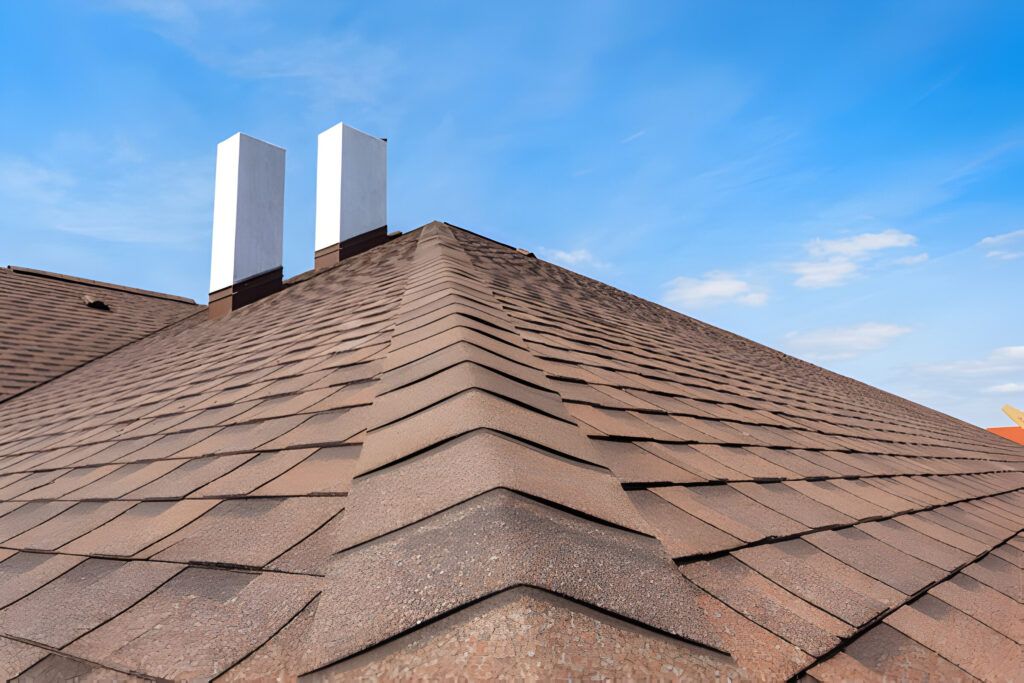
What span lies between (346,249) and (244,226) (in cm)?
176

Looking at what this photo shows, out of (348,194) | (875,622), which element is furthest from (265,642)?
(348,194)

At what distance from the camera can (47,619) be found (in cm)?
144

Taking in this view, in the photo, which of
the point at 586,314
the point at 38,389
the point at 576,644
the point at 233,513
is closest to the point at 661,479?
the point at 576,644

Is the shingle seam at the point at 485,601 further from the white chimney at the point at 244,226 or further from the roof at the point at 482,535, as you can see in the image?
the white chimney at the point at 244,226

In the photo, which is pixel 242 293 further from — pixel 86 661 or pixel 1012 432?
pixel 1012 432

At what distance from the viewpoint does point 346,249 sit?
8773 mm

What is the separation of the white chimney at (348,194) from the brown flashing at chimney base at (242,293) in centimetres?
96

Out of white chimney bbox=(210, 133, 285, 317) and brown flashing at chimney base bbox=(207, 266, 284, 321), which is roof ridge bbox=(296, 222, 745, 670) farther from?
white chimney bbox=(210, 133, 285, 317)

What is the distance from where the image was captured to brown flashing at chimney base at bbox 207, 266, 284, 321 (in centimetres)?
889

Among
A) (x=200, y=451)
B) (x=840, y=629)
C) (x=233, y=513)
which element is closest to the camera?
(x=840, y=629)

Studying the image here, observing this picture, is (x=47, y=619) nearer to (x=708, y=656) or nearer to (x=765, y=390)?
(x=708, y=656)

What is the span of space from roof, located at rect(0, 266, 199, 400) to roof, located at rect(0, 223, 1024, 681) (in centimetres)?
694

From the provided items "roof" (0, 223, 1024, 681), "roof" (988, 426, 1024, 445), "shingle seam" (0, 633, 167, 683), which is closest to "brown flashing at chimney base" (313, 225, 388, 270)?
"roof" (0, 223, 1024, 681)

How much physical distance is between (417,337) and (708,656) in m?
1.98
